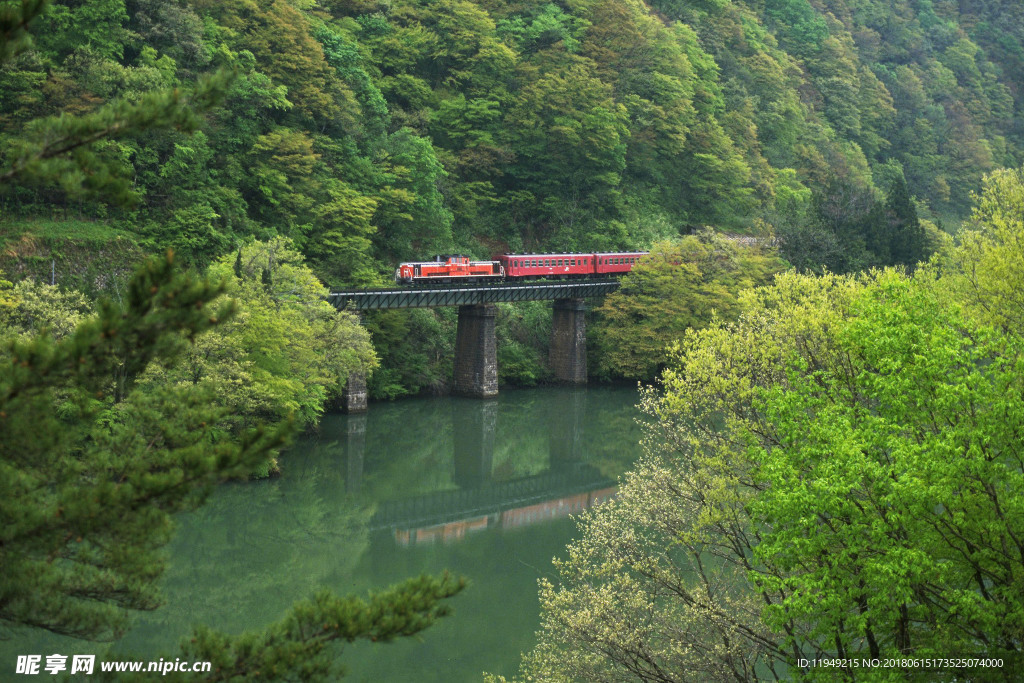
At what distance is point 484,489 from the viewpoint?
94.7 feet

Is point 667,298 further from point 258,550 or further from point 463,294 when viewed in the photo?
point 258,550

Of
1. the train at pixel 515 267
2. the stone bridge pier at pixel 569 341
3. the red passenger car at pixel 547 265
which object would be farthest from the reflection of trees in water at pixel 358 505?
the red passenger car at pixel 547 265

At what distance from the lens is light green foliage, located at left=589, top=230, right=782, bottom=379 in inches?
1572

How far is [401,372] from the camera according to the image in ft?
127

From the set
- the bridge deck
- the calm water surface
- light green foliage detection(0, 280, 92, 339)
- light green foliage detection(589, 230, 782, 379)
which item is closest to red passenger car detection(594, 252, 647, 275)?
the bridge deck

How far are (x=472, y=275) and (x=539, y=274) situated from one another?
11.8 feet

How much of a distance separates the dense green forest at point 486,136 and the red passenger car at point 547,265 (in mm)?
1699

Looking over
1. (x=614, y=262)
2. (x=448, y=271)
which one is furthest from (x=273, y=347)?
(x=614, y=262)

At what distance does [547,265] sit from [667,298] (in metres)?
5.59

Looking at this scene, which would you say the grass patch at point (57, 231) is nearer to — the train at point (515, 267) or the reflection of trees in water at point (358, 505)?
the reflection of trees in water at point (358, 505)

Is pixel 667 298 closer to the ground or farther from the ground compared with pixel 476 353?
farther from the ground

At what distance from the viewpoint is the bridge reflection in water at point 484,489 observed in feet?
83.0

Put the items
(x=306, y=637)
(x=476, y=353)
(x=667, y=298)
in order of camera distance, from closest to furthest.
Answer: (x=306, y=637) → (x=476, y=353) → (x=667, y=298)

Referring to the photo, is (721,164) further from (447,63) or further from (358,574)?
(358,574)
